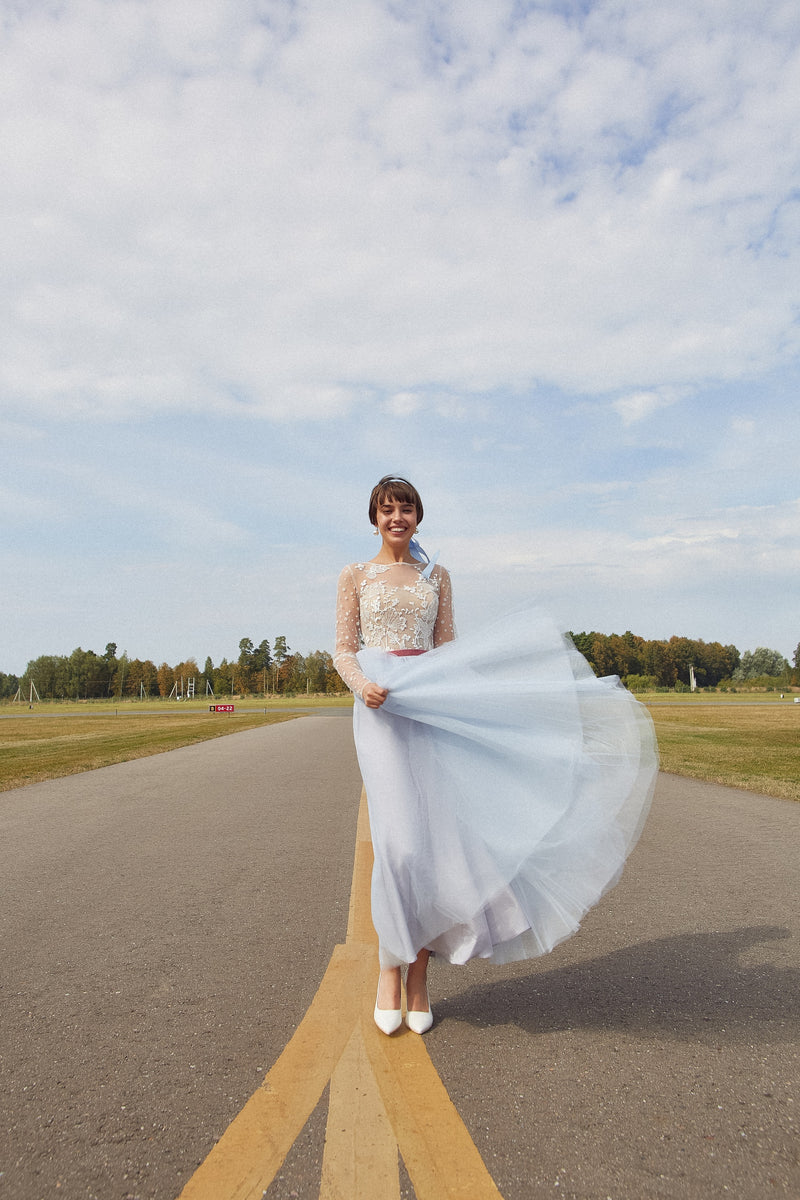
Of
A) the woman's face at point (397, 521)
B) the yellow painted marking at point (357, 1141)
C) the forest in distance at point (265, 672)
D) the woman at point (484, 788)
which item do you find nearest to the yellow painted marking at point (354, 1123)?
the yellow painted marking at point (357, 1141)

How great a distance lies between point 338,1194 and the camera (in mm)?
2139

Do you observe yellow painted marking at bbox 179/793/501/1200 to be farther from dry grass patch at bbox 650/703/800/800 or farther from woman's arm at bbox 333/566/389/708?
dry grass patch at bbox 650/703/800/800

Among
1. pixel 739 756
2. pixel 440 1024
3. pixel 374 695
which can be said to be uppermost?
pixel 374 695

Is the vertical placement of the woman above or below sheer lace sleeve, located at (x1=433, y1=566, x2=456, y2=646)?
below

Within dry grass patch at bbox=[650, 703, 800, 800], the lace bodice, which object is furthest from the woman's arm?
dry grass patch at bbox=[650, 703, 800, 800]

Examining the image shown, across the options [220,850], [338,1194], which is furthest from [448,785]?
[220,850]

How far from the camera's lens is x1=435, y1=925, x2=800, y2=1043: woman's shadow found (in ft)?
10.6

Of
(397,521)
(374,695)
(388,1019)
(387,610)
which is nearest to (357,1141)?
(388,1019)

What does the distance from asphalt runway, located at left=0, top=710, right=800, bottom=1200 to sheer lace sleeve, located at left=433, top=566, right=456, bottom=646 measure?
1.66 m

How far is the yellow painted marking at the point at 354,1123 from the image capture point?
218 cm

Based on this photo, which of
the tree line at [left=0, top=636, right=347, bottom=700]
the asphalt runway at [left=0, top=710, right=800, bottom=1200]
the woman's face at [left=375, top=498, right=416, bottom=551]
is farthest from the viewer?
the tree line at [left=0, top=636, right=347, bottom=700]

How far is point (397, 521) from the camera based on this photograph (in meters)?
3.83

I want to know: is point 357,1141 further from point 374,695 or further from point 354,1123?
point 374,695

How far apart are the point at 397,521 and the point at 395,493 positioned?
139mm
